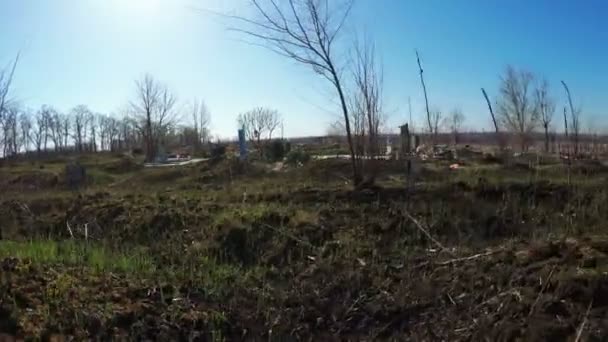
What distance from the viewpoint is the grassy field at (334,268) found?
13.2 ft

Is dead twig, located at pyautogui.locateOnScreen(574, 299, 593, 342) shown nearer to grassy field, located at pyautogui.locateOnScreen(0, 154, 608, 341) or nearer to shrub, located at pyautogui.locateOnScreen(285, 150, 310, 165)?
grassy field, located at pyautogui.locateOnScreen(0, 154, 608, 341)

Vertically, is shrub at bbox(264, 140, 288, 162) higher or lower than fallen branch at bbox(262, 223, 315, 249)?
higher

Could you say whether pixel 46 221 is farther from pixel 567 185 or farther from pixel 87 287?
pixel 567 185

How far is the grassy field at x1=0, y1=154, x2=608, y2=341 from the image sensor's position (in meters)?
4.04

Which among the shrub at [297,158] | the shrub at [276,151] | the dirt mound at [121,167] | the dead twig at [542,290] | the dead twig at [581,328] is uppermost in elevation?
the shrub at [276,151]

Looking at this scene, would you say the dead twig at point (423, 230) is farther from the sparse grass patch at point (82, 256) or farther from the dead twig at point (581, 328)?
the sparse grass patch at point (82, 256)

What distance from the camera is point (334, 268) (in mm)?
5656

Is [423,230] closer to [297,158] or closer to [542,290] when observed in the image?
[542,290]

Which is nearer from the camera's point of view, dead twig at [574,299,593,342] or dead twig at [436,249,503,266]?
dead twig at [574,299,593,342]

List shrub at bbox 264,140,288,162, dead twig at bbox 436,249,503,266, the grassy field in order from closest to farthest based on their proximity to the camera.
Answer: the grassy field
dead twig at bbox 436,249,503,266
shrub at bbox 264,140,288,162

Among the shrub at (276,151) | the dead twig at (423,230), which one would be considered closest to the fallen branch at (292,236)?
the dead twig at (423,230)

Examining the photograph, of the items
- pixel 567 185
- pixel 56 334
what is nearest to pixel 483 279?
pixel 56 334

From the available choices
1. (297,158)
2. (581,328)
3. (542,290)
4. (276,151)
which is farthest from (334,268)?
(276,151)

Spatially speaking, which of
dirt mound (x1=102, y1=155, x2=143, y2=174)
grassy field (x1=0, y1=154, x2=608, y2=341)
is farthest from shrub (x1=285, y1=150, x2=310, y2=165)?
dirt mound (x1=102, y1=155, x2=143, y2=174)
